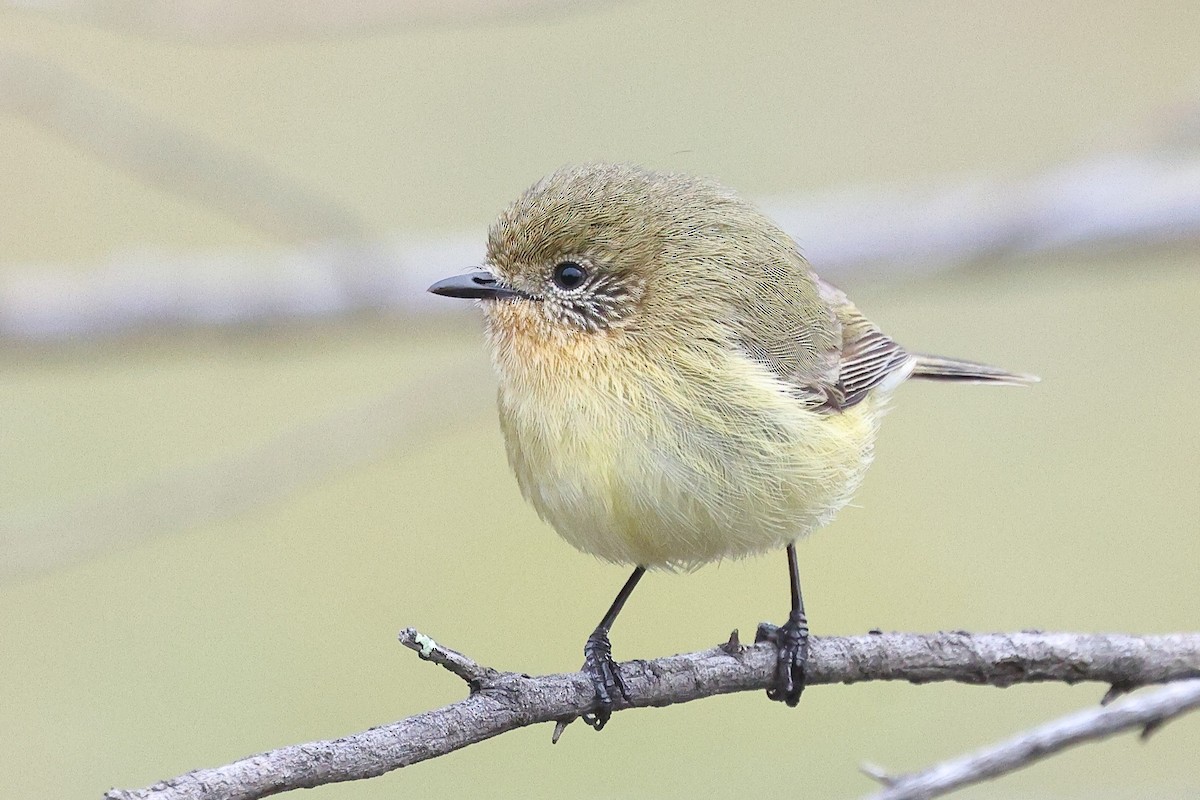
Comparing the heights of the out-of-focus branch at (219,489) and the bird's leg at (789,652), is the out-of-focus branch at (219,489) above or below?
above

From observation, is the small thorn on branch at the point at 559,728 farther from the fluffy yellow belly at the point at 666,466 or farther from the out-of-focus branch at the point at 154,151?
the out-of-focus branch at the point at 154,151

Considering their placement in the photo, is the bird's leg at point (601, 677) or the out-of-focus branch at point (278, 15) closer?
the bird's leg at point (601, 677)

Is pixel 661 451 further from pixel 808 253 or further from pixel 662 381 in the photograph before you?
pixel 808 253

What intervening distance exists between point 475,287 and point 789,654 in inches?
47.3

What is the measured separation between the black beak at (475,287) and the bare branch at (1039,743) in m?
1.50

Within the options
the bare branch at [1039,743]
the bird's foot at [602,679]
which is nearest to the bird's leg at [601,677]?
the bird's foot at [602,679]

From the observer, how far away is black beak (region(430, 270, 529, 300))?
3.19 meters

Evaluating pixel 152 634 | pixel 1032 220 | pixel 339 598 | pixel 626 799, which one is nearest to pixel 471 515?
pixel 339 598

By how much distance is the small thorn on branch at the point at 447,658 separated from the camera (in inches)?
85.7

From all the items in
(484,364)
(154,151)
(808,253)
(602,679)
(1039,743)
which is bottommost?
(1039,743)

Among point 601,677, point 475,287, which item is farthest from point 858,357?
point 601,677

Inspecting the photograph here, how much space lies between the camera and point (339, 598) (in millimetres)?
6410

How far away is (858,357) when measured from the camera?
3777mm

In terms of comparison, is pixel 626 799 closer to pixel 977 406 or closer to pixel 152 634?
pixel 152 634
